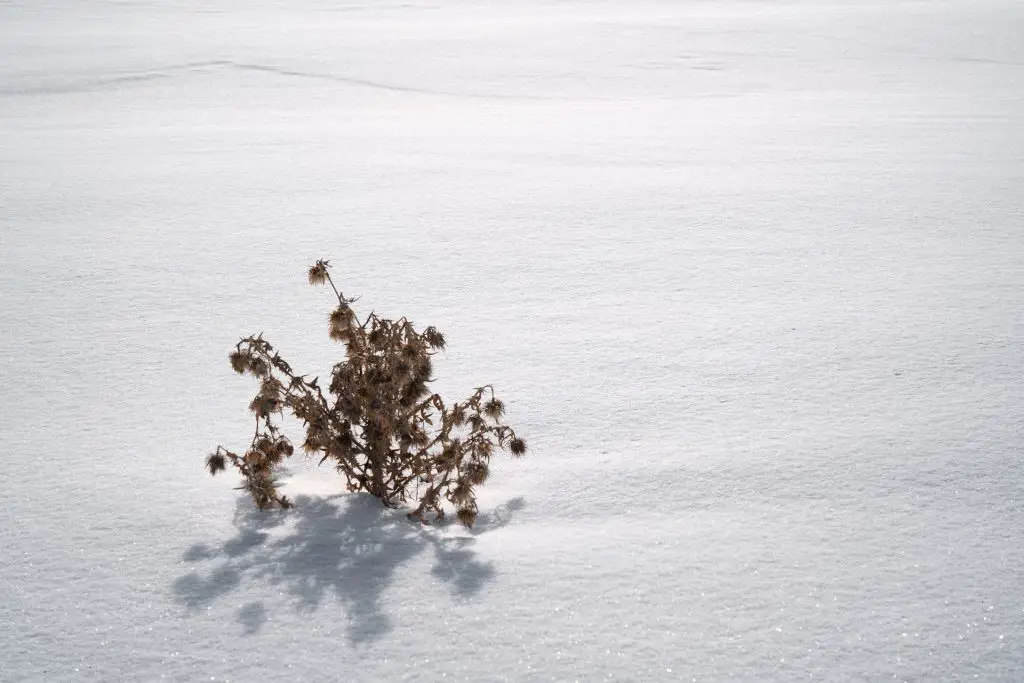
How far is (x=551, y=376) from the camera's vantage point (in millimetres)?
2438

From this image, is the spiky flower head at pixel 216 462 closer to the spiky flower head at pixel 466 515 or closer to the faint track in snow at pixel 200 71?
the spiky flower head at pixel 466 515

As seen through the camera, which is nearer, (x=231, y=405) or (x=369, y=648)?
(x=369, y=648)

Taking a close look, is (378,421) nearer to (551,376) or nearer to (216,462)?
(216,462)

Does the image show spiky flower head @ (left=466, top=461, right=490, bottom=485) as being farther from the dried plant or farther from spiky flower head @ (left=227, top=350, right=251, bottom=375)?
spiky flower head @ (left=227, top=350, right=251, bottom=375)

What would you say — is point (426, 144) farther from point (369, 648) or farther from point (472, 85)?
point (369, 648)

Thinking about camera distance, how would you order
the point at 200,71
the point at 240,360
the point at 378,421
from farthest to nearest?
the point at 200,71, the point at 378,421, the point at 240,360

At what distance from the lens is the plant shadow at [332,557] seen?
1.63 m

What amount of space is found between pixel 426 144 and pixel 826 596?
139 inches

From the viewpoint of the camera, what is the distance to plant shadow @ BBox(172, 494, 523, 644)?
1.63m

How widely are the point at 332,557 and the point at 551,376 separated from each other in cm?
83

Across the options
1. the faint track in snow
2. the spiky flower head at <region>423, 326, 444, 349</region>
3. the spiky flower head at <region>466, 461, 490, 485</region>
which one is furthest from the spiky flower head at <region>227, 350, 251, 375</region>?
the faint track in snow

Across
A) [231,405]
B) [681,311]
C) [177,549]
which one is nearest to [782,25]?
[681,311]

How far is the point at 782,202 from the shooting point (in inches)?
152

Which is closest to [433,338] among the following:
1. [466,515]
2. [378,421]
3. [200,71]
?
[378,421]
